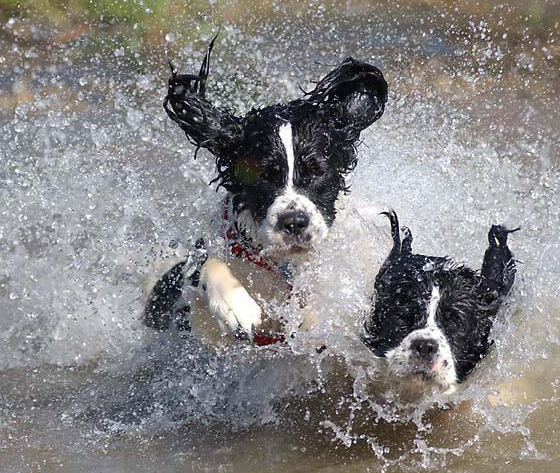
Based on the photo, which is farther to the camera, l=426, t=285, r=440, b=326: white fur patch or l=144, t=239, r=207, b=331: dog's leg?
l=144, t=239, r=207, b=331: dog's leg

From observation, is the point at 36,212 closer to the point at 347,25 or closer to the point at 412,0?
the point at 347,25

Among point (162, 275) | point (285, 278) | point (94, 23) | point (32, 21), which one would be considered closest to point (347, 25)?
point (94, 23)

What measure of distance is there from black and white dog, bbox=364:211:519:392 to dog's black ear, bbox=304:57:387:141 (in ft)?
2.41

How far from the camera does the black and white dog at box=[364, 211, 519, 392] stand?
4586mm

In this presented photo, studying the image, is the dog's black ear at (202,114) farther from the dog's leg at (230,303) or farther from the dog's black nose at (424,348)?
the dog's black nose at (424,348)

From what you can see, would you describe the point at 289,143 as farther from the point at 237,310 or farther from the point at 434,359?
the point at 434,359

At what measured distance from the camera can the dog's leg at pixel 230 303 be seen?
4.97 metres

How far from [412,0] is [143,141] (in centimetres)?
418

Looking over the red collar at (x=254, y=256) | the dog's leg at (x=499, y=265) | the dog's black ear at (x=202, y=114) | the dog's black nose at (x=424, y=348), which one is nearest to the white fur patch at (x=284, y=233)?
the red collar at (x=254, y=256)

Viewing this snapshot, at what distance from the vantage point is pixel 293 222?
486cm

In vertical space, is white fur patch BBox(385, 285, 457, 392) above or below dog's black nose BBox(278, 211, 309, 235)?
below

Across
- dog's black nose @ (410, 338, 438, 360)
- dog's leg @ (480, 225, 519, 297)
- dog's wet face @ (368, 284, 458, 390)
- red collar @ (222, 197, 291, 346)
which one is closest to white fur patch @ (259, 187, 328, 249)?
red collar @ (222, 197, 291, 346)

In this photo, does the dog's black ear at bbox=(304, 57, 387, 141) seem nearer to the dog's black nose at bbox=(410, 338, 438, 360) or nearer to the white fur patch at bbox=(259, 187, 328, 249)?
the white fur patch at bbox=(259, 187, 328, 249)

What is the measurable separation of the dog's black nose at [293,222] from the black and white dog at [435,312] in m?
0.48
